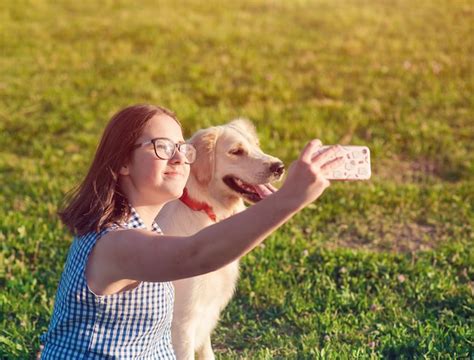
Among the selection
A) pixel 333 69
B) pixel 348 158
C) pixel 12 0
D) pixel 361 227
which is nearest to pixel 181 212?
pixel 348 158

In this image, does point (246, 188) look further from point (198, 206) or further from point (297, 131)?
point (297, 131)

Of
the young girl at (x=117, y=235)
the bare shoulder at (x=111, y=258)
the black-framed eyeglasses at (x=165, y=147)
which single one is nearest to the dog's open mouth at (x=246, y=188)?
the young girl at (x=117, y=235)

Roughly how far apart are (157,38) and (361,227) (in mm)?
7010

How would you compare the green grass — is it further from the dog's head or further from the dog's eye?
the dog's eye

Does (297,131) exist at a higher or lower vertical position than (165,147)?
lower

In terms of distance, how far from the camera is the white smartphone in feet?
7.28

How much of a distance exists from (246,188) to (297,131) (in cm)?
460

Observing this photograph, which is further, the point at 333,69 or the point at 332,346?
the point at 333,69

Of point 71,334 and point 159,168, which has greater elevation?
point 159,168

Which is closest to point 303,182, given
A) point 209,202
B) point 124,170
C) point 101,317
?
point 124,170

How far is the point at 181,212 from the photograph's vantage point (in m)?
4.00

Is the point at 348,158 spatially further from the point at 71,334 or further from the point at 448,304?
the point at 448,304

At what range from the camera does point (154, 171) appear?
2.67 meters

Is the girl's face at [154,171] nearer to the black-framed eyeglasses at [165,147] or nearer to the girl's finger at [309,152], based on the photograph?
the black-framed eyeglasses at [165,147]
